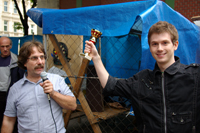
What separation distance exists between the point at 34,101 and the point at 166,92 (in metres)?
1.38

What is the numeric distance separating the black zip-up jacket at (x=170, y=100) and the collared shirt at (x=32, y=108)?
3.14ft

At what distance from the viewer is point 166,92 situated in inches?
51.3

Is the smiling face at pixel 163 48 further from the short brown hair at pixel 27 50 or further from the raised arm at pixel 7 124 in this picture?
the raised arm at pixel 7 124

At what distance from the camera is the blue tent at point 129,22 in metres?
2.20

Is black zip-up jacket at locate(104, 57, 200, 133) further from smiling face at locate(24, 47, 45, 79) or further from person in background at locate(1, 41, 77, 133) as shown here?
smiling face at locate(24, 47, 45, 79)

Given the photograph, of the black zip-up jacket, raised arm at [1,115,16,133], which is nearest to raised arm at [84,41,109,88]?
the black zip-up jacket

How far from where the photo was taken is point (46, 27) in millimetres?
3062

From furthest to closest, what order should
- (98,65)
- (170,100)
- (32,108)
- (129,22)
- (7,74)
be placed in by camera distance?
1. (7,74)
2. (129,22)
3. (32,108)
4. (98,65)
5. (170,100)

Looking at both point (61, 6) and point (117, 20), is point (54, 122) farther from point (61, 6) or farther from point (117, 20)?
point (61, 6)

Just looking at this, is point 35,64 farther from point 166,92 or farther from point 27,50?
point 166,92

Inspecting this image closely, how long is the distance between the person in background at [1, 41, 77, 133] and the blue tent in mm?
1030

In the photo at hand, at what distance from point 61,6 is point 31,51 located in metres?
7.82

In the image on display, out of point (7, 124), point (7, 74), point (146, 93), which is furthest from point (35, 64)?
point (7, 74)

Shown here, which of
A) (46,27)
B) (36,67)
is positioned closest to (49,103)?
Result: (36,67)
